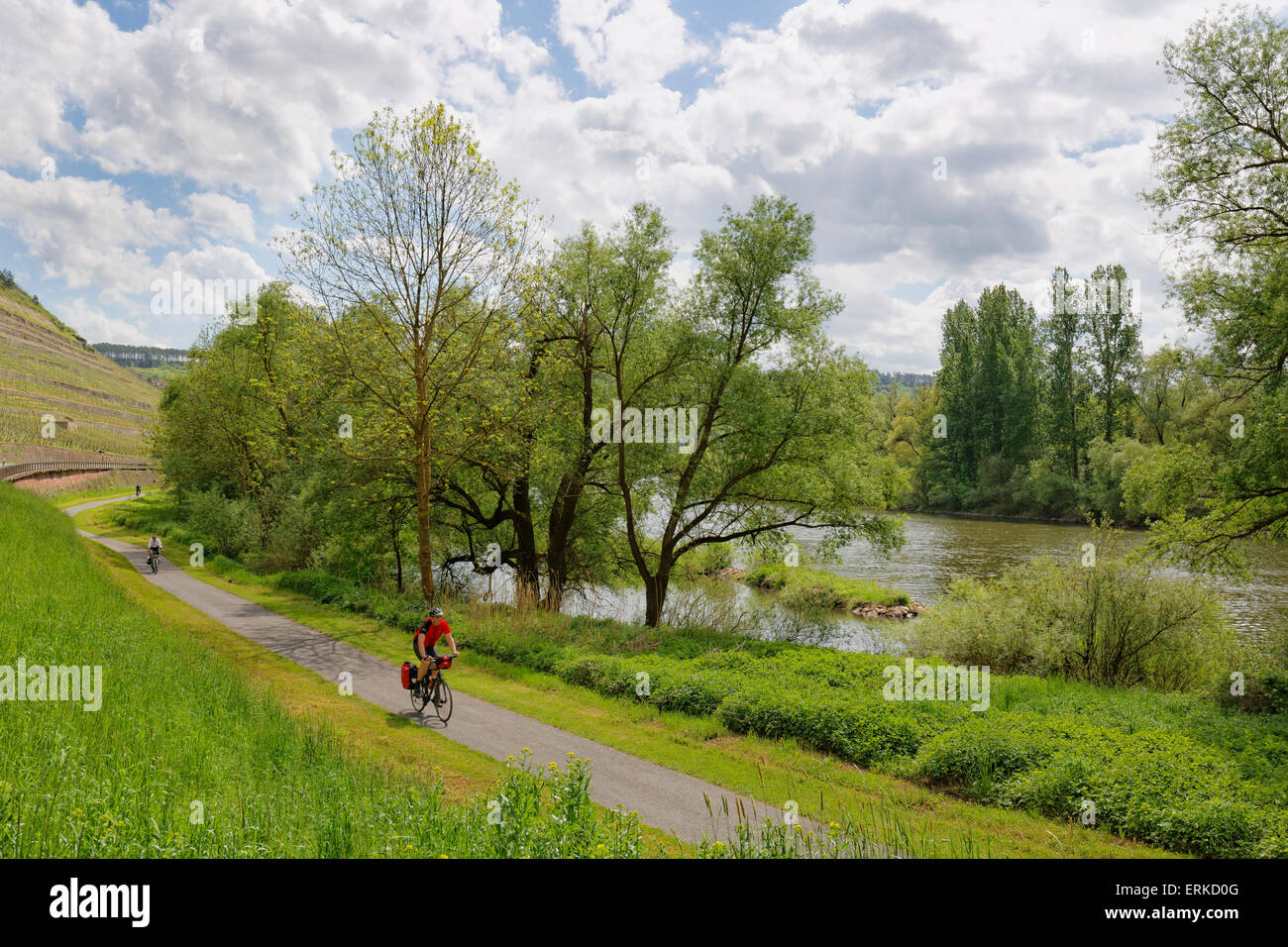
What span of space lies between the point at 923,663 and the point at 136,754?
15.9 meters

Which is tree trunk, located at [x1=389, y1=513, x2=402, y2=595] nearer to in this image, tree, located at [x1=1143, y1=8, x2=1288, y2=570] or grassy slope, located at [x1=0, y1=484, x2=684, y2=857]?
grassy slope, located at [x1=0, y1=484, x2=684, y2=857]

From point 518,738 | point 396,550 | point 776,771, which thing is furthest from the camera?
point 396,550

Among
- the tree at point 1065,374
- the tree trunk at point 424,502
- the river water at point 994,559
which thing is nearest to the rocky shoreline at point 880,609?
the river water at point 994,559

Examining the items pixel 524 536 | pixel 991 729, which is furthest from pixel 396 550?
pixel 991 729

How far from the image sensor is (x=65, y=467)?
2707 inches

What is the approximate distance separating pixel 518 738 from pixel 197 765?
21.4ft

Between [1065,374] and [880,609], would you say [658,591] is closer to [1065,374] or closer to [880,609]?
[880,609]

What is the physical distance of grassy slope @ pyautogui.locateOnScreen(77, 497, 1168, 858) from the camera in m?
8.88

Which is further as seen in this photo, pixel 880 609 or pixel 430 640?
pixel 880 609

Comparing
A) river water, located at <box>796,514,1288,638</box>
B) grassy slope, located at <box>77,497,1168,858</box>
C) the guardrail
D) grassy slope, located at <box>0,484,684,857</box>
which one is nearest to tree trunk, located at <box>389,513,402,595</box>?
grassy slope, located at <box>77,497,1168,858</box>

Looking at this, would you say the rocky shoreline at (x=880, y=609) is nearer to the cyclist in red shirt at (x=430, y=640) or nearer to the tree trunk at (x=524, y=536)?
the tree trunk at (x=524, y=536)

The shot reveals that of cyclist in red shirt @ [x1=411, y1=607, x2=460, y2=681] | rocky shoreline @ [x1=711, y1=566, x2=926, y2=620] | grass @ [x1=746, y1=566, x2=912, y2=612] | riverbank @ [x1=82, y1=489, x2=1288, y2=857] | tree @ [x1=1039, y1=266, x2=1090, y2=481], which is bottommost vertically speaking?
rocky shoreline @ [x1=711, y1=566, x2=926, y2=620]

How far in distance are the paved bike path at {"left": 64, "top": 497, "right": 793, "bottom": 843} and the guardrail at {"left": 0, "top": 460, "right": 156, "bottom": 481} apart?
39.8 metres

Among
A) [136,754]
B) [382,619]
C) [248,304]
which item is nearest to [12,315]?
[248,304]
